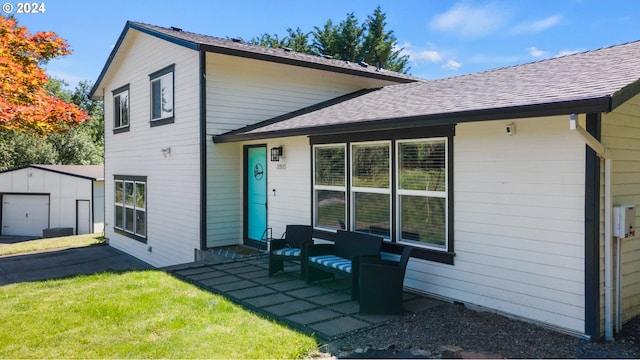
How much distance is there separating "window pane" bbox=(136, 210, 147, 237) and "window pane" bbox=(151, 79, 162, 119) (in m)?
2.75

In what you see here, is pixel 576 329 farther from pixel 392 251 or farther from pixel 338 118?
pixel 338 118

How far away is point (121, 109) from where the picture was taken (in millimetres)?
13656

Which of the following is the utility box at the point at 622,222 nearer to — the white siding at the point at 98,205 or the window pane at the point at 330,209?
the window pane at the point at 330,209

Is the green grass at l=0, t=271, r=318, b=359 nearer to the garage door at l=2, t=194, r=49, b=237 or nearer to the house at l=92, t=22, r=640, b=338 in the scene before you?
the house at l=92, t=22, r=640, b=338

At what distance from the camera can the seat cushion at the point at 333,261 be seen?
5890mm

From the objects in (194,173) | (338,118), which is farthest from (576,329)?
(194,173)

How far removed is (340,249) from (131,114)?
349 inches

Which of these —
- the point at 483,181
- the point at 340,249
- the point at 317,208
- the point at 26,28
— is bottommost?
the point at 340,249

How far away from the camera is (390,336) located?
4512mm

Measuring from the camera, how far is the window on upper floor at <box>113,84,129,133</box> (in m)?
13.2

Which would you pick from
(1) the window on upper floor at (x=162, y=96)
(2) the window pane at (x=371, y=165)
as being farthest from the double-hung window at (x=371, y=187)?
(1) the window on upper floor at (x=162, y=96)

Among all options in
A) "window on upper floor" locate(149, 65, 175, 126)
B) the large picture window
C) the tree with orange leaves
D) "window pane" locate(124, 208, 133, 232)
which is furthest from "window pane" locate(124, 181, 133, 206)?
the large picture window

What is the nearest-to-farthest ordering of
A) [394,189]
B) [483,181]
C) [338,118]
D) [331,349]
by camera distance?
[331,349], [483,181], [394,189], [338,118]

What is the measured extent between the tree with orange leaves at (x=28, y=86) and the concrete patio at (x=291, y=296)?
416 centimetres
